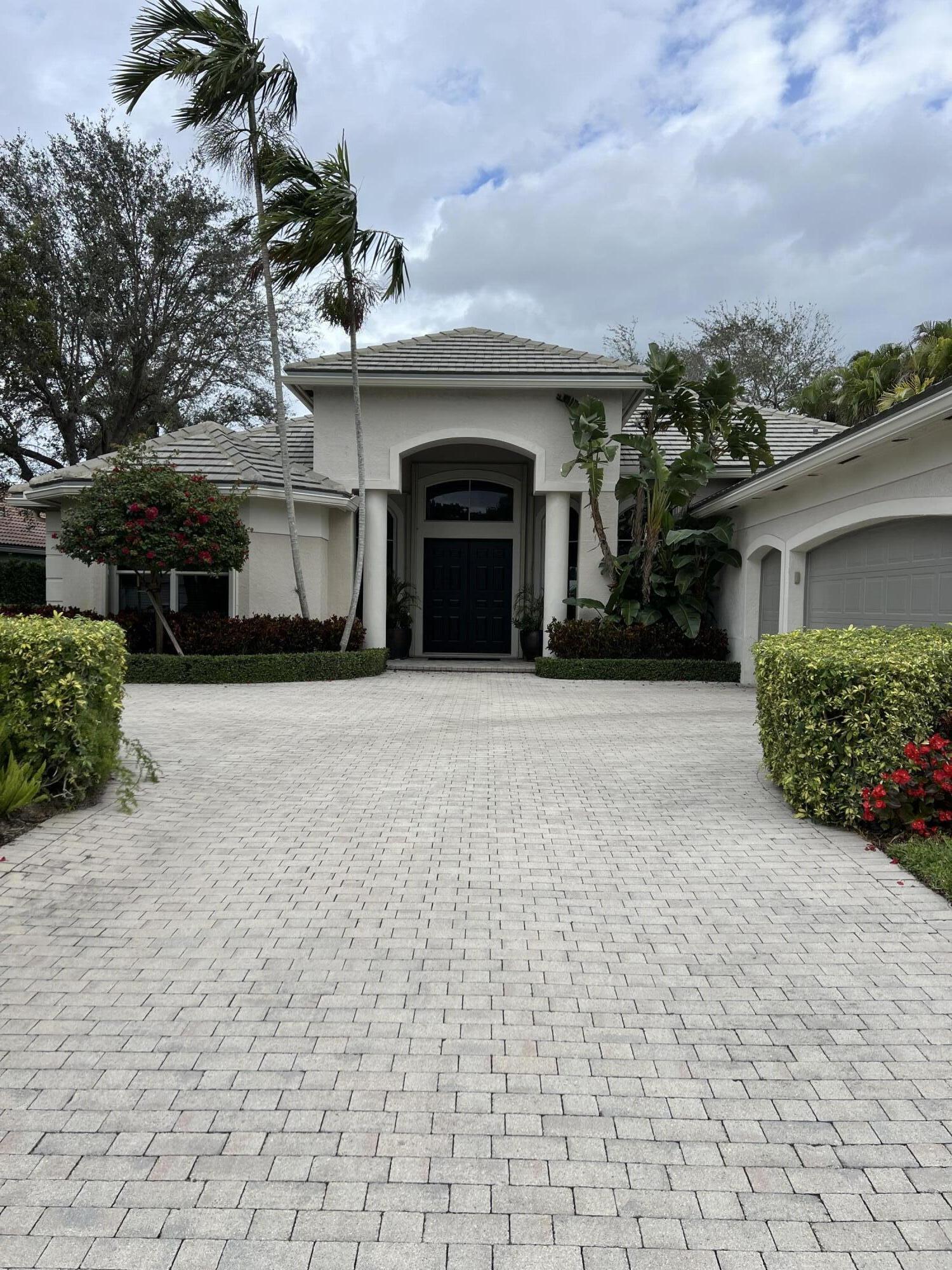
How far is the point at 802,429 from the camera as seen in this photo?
748 inches

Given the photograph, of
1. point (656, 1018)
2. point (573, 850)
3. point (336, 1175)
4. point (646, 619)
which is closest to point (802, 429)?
point (646, 619)

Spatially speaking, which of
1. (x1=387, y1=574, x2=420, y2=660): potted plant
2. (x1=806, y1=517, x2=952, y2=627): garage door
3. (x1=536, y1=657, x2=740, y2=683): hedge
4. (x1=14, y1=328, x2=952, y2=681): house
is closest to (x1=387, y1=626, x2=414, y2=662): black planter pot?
(x1=387, y1=574, x2=420, y2=660): potted plant

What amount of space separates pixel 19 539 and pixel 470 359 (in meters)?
22.0

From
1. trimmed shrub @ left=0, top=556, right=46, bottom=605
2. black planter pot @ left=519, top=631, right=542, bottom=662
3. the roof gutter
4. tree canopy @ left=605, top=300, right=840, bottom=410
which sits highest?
tree canopy @ left=605, top=300, right=840, bottom=410

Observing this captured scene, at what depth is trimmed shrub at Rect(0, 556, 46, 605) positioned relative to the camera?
89.7ft

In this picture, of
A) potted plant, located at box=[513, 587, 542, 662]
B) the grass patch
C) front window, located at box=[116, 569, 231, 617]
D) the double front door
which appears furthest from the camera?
the double front door

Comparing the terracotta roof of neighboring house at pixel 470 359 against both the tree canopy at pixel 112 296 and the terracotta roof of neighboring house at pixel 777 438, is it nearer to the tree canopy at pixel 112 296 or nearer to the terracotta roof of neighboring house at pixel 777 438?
the terracotta roof of neighboring house at pixel 777 438

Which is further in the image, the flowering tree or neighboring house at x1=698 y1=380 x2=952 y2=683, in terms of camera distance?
the flowering tree

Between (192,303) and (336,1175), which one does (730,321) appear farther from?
(336,1175)

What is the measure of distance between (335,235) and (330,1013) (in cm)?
1241

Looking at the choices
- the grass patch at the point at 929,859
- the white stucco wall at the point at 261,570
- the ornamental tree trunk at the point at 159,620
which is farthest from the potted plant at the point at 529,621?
the grass patch at the point at 929,859

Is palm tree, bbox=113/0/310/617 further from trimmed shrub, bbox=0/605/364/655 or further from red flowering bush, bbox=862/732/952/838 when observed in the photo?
red flowering bush, bbox=862/732/952/838

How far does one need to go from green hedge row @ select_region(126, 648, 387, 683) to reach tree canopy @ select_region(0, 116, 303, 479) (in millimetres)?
10709

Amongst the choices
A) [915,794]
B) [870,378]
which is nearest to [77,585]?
[915,794]
